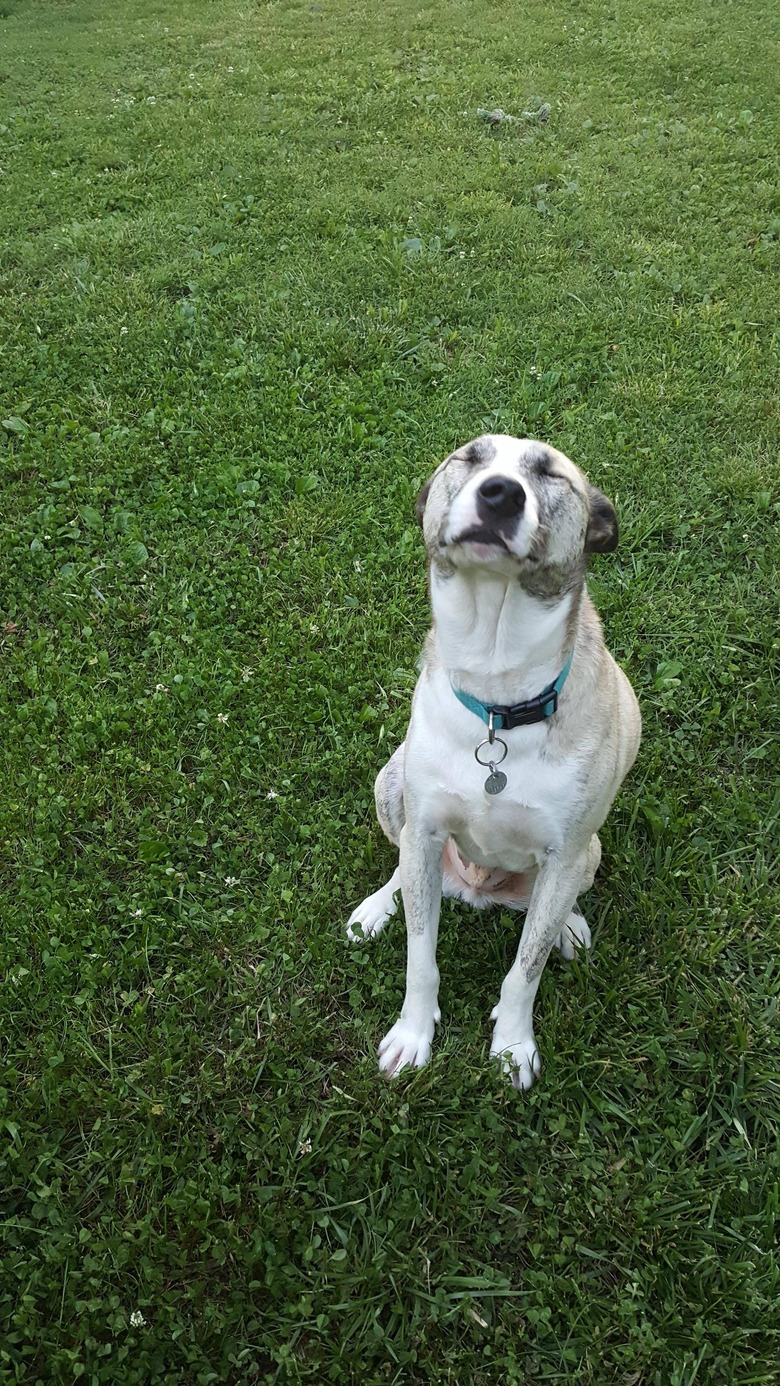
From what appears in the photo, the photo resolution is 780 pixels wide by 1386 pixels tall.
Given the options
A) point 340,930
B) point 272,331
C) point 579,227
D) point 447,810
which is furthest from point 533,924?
point 579,227

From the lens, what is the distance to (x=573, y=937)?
325 cm

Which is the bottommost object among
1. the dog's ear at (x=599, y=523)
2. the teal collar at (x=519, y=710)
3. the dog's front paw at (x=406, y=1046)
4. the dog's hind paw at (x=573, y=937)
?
the dog's front paw at (x=406, y=1046)

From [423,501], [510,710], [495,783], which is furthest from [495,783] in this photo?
[423,501]

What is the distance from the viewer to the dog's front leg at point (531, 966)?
2758 millimetres

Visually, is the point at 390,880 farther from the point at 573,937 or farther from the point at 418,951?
the point at 573,937

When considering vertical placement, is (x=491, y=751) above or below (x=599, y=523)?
below

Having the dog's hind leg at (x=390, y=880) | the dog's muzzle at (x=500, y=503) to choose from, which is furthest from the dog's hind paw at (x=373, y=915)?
the dog's muzzle at (x=500, y=503)

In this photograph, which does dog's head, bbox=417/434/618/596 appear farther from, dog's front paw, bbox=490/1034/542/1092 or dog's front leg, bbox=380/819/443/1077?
dog's front paw, bbox=490/1034/542/1092

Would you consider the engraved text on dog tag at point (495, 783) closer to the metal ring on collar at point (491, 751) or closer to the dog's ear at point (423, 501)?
the metal ring on collar at point (491, 751)

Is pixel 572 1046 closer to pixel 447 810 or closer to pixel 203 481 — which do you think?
pixel 447 810

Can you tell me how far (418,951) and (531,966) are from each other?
0.35 m

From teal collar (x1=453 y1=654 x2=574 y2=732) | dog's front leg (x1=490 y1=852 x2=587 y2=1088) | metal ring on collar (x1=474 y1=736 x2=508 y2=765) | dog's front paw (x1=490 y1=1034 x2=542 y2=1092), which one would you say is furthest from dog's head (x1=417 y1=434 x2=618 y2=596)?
dog's front paw (x1=490 y1=1034 x2=542 y2=1092)

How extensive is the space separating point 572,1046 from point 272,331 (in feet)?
15.5

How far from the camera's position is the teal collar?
2605 mm
